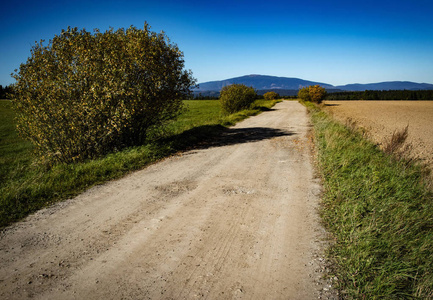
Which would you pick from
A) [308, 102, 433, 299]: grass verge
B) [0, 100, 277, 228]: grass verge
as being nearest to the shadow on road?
[0, 100, 277, 228]: grass verge

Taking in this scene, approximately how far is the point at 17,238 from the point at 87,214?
119 centimetres

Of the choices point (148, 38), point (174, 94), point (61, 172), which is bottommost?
point (61, 172)

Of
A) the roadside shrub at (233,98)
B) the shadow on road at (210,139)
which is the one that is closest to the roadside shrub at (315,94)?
the roadside shrub at (233,98)

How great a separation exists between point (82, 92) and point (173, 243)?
7.68 m

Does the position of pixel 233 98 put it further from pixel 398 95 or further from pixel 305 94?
pixel 398 95

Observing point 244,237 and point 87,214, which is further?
point 87,214

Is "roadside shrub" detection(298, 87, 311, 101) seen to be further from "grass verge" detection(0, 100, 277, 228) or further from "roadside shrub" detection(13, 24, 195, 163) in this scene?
"roadside shrub" detection(13, 24, 195, 163)

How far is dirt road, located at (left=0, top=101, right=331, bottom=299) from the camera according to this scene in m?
3.14

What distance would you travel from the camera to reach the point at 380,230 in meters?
4.03

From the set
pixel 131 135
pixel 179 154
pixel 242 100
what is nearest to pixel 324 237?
pixel 179 154

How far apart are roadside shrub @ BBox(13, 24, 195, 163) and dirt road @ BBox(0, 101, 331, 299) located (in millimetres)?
3176

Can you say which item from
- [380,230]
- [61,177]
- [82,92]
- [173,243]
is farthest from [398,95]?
[61,177]

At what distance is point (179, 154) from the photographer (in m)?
10.2

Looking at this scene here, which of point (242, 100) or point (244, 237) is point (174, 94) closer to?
point (244, 237)
